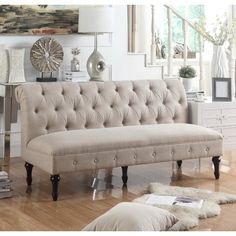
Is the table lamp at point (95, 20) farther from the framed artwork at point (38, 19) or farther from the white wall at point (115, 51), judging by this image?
the white wall at point (115, 51)

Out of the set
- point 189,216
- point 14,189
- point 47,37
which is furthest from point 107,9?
point 189,216

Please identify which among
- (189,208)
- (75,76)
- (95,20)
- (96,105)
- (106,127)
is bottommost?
(189,208)

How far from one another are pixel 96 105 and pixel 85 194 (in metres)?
0.89

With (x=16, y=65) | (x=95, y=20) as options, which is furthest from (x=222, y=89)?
(x=16, y=65)

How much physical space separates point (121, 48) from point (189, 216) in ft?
10.4

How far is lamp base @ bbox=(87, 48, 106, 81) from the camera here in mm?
6305

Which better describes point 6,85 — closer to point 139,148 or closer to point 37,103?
point 37,103

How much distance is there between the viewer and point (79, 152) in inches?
185

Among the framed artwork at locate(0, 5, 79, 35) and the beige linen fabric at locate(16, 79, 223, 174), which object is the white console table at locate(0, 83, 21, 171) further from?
the beige linen fabric at locate(16, 79, 223, 174)

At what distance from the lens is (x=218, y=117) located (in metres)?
6.37

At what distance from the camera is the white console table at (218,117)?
597 centimetres

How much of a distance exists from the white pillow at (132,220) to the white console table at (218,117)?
7.73ft

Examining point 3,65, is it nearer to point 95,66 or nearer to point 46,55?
point 46,55

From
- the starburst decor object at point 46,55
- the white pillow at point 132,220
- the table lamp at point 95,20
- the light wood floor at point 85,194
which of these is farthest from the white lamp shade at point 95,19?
the white pillow at point 132,220
